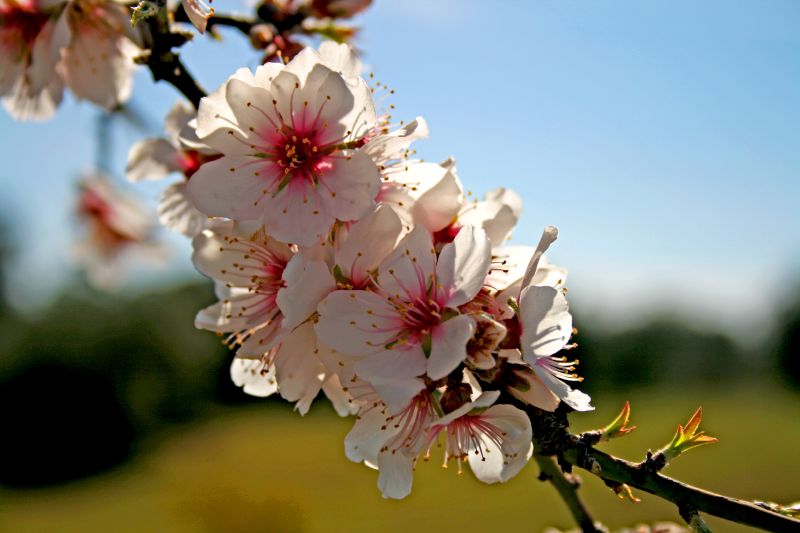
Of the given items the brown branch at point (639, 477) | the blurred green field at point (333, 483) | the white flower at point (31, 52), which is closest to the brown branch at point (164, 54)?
the white flower at point (31, 52)

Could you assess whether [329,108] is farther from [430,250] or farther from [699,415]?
[699,415]

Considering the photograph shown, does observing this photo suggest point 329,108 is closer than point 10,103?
Yes

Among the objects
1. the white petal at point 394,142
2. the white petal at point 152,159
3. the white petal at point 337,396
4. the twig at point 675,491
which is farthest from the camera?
the white petal at point 152,159

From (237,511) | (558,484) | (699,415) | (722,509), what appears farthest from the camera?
(237,511)

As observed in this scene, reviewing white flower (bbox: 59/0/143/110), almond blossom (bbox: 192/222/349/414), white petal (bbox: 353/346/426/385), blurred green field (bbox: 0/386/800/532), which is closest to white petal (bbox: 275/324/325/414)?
almond blossom (bbox: 192/222/349/414)

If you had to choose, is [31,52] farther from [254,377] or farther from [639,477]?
[639,477]

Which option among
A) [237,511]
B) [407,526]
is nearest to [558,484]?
[237,511]

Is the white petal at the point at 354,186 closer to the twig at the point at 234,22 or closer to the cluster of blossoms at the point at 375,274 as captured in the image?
the cluster of blossoms at the point at 375,274
